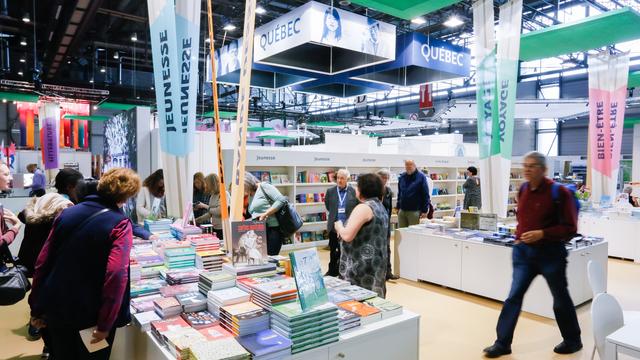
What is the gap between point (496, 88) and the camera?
4777mm

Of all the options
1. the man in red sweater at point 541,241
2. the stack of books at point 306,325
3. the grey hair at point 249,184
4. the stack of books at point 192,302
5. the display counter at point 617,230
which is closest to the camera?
the stack of books at point 306,325

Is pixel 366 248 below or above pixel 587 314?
above

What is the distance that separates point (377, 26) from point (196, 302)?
17.5 feet

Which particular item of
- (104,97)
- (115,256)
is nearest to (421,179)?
(115,256)

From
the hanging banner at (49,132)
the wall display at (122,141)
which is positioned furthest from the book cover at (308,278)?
the hanging banner at (49,132)

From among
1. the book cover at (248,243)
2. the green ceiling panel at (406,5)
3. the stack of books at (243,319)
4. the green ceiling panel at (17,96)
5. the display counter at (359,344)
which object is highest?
the green ceiling panel at (406,5)

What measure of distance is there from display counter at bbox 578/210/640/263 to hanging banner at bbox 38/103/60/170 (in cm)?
1282

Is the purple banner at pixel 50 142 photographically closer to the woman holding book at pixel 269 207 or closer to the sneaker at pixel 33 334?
the sneaker at pixel 33 334

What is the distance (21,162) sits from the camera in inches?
578

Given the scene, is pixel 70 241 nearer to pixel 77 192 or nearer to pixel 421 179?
pixel 77 192

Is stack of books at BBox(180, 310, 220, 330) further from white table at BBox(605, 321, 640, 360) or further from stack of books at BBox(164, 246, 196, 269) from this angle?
white table at BBox(605, 321, 640, 360)

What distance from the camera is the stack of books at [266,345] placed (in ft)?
5.63

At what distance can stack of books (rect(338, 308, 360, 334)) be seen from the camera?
6.67 ft

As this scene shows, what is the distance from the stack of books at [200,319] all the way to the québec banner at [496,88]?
389cm
